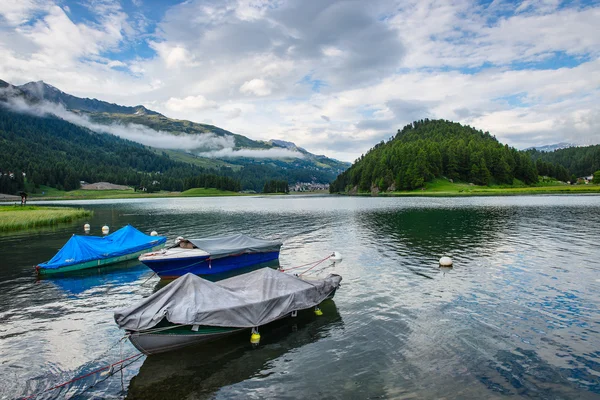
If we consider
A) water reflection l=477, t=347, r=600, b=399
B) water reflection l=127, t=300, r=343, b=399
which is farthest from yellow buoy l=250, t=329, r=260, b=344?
water reflection l=477, t=347, r=600, b=399

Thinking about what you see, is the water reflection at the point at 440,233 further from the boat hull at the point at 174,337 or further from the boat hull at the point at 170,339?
the boat hull at the point at 174,337

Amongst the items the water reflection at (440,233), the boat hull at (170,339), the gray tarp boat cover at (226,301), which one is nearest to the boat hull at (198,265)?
the gray tarp boat cover at (226,301)

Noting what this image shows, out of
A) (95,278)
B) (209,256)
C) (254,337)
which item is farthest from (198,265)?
(254,337)

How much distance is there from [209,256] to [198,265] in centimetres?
129

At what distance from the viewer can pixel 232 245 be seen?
34.9 meters

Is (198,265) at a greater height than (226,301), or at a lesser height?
lesser

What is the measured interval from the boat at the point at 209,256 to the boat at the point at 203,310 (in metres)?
11.8

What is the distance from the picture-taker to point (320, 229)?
63.3 meters

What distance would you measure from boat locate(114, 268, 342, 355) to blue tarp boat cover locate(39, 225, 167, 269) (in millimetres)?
22122

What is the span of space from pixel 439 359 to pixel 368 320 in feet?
17.6

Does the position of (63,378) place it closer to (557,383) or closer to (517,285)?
(557,383)

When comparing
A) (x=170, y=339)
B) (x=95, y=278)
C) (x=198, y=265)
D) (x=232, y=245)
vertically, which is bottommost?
(x=95, y=278)

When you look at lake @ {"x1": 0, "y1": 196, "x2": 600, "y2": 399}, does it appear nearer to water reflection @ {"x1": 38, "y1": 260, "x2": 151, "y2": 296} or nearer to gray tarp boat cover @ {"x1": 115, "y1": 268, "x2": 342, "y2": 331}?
water reflection @ {"x1": 38, "y1": 260, "x2": 151, "y2": 296}

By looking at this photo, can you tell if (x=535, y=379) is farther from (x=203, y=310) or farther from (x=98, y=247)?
(x=98, y=247)
